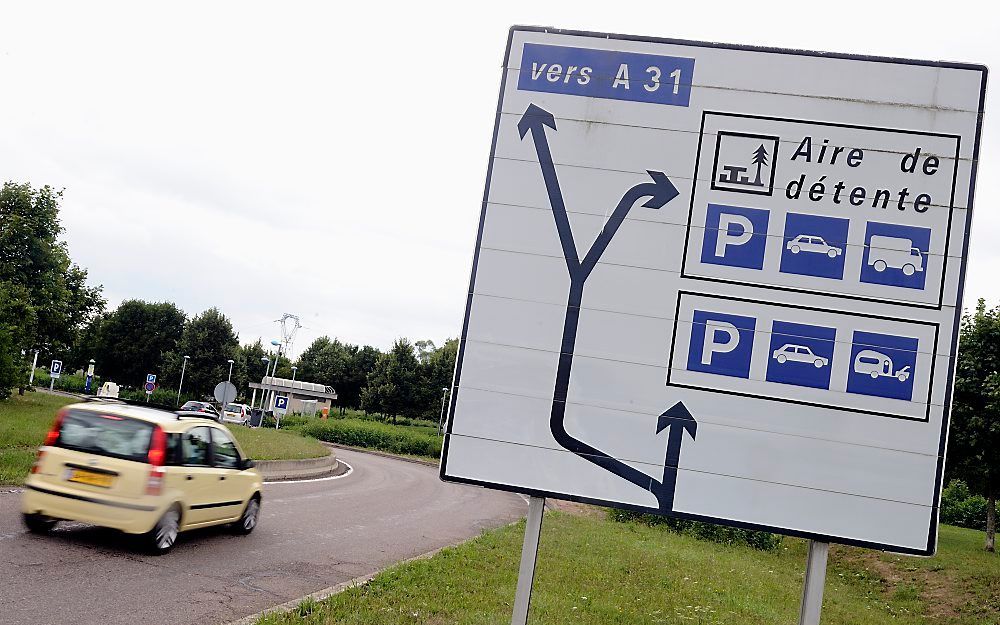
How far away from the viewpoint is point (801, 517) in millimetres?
5000

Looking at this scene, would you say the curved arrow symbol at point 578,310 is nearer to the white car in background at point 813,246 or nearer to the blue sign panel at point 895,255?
the white car in background at point 813,246

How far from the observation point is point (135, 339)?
7594 cm

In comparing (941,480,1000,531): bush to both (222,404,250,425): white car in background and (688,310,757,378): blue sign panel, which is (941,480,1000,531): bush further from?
(222,404,250,425): white car in background

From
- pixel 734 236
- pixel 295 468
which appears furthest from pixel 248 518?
pixel 295 468

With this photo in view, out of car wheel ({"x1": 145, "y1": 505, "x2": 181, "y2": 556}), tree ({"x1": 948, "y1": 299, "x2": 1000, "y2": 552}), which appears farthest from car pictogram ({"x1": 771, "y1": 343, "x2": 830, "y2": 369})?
tree ({"x1": 948, "y1": 299, "x2": 1000, "y2": 552})

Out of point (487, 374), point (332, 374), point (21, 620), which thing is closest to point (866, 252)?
point (487, 374)

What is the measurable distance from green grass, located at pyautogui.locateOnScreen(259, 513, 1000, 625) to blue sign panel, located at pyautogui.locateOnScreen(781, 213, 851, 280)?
4486 millimetres

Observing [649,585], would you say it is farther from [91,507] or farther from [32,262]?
[32,262]

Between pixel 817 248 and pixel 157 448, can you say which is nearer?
pixel 817 248

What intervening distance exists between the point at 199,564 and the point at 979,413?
60.5 feet

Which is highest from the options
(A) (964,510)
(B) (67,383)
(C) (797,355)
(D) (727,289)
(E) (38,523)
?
(D) (727,289)

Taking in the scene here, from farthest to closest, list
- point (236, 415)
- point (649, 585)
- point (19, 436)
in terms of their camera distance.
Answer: point (236, 415) → point (19, 436) → point (649, 585)

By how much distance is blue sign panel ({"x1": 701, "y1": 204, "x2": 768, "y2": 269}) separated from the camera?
520 cm

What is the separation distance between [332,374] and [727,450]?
286ft
